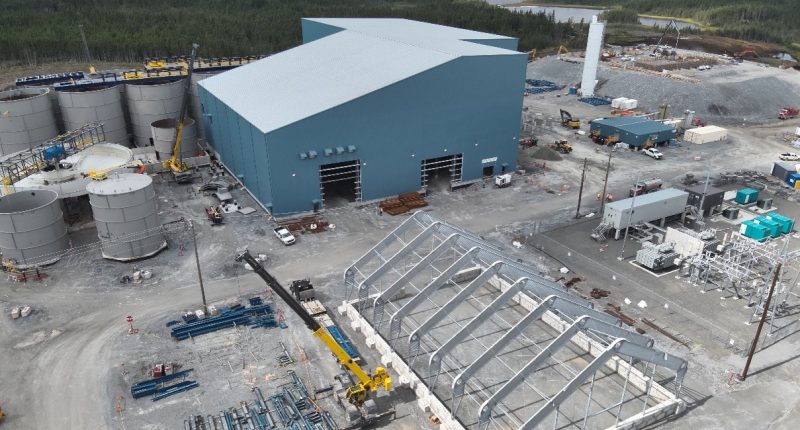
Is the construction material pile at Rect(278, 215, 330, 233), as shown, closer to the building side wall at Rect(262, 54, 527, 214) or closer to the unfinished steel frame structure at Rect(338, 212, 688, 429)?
the building side wall at Rect(262, 54, 527, 214)

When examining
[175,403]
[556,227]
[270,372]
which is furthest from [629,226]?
[175,403]

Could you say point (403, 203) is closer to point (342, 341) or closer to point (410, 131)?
point (410, 131)

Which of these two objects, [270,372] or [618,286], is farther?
[618,286]

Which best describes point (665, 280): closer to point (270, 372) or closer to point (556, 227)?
point (556, 227)

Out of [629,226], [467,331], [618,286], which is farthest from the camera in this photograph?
[629,226]

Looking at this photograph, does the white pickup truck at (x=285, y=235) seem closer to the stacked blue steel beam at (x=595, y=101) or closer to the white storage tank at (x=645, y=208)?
the white storage tank at (x=645, y=208)

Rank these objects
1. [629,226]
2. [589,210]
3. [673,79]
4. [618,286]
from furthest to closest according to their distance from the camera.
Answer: [673,79]
[589,210]
[629,226]
[618,286]

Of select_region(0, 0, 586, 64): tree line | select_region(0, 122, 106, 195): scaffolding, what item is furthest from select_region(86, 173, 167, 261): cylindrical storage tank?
select_region(0, 0, 586, 64): tree line

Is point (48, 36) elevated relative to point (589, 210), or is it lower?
elevated
